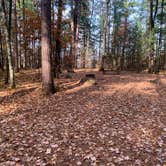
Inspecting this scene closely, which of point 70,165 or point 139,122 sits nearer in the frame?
point 70,165

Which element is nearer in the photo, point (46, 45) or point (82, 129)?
point (82, 129)

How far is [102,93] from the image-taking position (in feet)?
35.0

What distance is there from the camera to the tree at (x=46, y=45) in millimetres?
9836

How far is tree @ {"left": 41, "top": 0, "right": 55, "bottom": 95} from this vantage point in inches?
387

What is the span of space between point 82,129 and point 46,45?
517 cm

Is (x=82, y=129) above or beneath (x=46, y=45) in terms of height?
beneath

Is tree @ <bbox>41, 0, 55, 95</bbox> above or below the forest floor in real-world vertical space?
above

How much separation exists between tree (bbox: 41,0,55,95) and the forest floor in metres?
0.53

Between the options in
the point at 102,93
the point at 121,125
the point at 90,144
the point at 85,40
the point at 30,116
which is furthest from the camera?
the point at 85,40

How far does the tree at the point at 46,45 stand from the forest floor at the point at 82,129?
53 cm

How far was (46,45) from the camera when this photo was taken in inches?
393

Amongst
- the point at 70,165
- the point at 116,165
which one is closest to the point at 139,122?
the point at 116,165

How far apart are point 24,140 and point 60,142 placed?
896 millimetres

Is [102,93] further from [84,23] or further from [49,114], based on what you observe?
[84,23]
